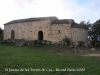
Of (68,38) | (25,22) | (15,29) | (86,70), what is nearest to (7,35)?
(15,29)

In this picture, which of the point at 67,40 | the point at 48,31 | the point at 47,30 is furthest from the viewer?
the point at 47,30

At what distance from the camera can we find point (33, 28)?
2714 cm

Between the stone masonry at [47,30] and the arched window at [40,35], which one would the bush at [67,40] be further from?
the arched window at [40,35]

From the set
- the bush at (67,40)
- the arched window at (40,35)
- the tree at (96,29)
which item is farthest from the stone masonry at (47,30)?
the tree at (96,29)

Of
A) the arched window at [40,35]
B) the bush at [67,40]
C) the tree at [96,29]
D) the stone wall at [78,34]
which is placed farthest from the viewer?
the tree at [96,29]

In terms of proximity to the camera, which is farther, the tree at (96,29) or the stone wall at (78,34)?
the tree at (96,29)

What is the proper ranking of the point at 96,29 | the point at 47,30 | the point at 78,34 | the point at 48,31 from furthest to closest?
the point at 96,29 < the point at 47,30 < the point at 48,31 < the point at 78,34

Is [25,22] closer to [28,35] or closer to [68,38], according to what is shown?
[28,35]

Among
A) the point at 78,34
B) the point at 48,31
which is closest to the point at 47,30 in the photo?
the point at 48,31

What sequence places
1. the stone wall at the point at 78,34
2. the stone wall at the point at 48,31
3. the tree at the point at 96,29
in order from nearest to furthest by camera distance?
the stone wall at the point at 78,34 < the stone wall at the point at 48,31 < the tree at the point at 96,29

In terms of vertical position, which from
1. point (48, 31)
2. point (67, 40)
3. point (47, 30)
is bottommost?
point (67, 40)

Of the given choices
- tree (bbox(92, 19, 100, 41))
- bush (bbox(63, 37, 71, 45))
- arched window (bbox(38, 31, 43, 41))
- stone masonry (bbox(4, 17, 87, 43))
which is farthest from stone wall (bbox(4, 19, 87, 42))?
tree (bbox(92, 19, 100, 41))

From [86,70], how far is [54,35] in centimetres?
1554

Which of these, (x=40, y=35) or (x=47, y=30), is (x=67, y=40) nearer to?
(x=47, y=30)
